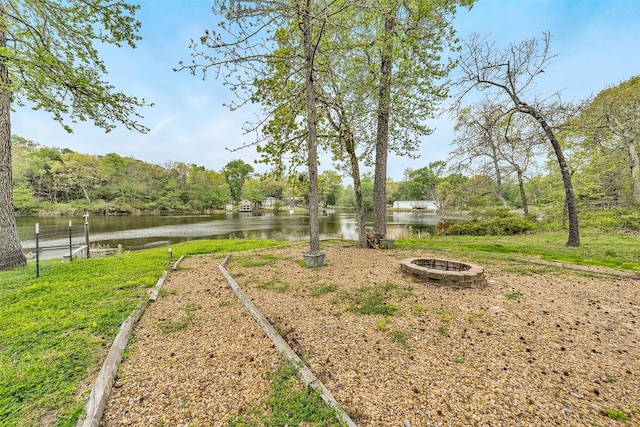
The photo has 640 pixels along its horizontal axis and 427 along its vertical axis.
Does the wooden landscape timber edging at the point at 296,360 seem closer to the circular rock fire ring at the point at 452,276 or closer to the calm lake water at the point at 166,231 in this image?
the circular rock fire ring at the point at 452,276

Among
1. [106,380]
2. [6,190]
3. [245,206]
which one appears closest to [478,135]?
[106,380]

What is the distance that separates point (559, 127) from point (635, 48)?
516 centimetres

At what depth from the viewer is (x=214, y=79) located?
4.78 meters

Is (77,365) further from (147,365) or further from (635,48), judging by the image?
(635,48)

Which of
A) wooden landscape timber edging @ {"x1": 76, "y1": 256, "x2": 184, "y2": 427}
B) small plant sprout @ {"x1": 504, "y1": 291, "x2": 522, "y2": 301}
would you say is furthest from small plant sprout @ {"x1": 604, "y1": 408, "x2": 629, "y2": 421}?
wooden landscape timber edging @ {"x1": 76, "y1": 256, "x2": 184, "y2": 427}

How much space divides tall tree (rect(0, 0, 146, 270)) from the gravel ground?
5072 millimetres

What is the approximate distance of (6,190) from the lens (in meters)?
5.41

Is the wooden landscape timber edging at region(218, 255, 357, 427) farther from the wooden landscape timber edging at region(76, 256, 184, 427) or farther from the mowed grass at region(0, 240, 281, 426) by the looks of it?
the mowed grass at region(0, 240, 281, 426)

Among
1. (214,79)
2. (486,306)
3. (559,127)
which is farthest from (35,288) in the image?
(559,127)

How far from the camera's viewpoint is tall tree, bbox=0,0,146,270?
200 inches

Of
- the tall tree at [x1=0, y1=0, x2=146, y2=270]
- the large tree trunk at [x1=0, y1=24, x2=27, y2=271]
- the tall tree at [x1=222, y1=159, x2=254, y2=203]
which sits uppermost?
the tall tree at [x1=222, y1=159, x2=254, y2=203]

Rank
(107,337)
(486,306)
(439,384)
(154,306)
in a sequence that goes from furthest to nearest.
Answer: (154,306) < (486,306) < (107,337) < (439,384)

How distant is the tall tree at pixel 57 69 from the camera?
5.07 meters

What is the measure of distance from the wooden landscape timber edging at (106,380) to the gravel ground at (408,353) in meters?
0.07
